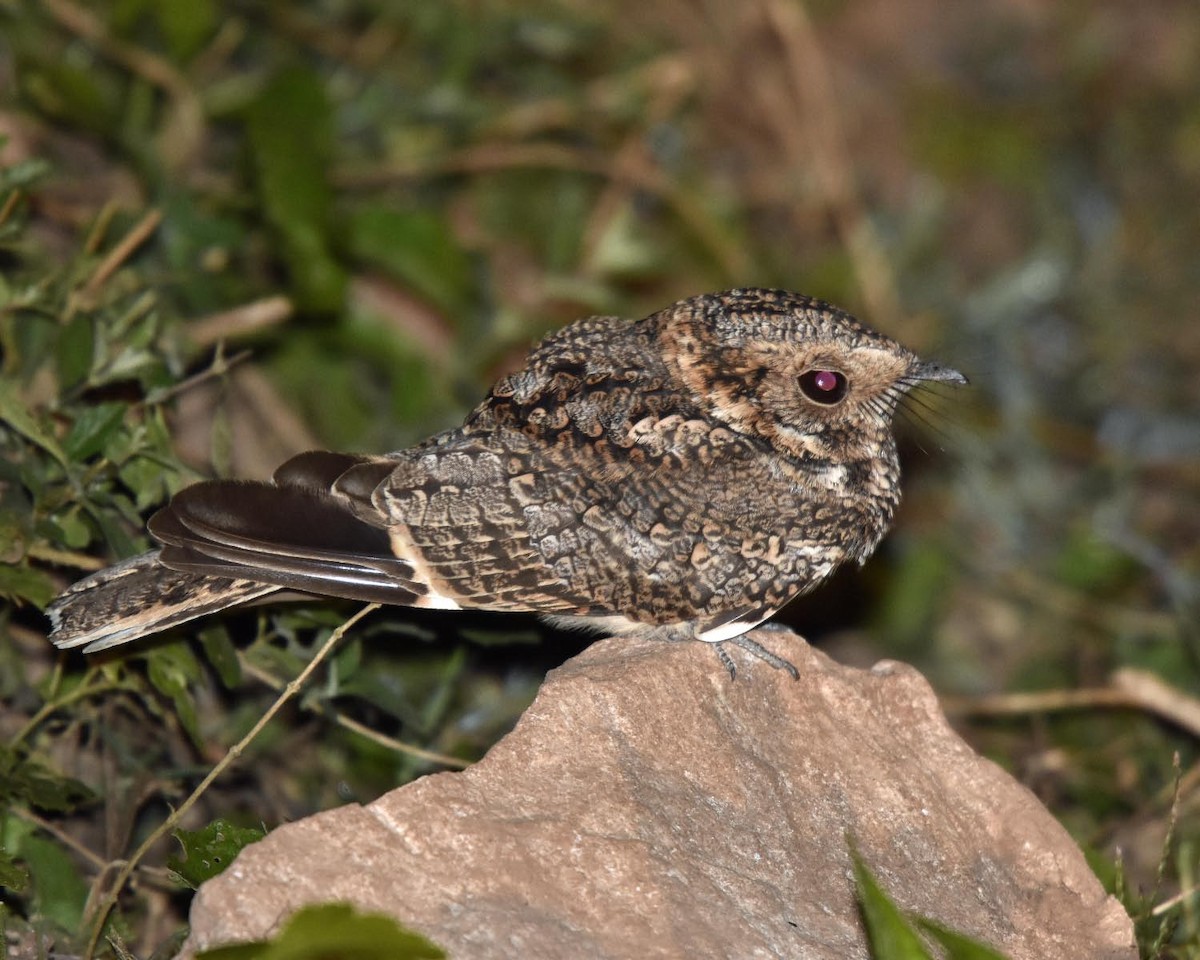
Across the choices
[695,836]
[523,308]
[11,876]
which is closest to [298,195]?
[523,308]

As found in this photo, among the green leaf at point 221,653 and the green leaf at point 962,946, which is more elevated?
the green leaf at point 962,946

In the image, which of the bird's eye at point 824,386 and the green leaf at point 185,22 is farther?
the green leaf at point 185,22

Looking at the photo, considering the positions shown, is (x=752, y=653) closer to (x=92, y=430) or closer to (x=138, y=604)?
(x=138, y=604)

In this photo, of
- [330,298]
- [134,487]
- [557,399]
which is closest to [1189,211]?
[330,298]

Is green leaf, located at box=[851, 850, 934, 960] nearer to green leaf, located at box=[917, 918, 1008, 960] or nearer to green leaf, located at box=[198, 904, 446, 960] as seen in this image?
green leaf, located at box=[917, 918, 1008, 960]

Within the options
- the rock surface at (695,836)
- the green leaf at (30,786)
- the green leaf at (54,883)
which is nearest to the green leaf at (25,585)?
the green leaf at (30,786)

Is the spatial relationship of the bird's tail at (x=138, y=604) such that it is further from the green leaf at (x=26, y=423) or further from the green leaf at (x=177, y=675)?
the green leaf at (x=26, y=423)
